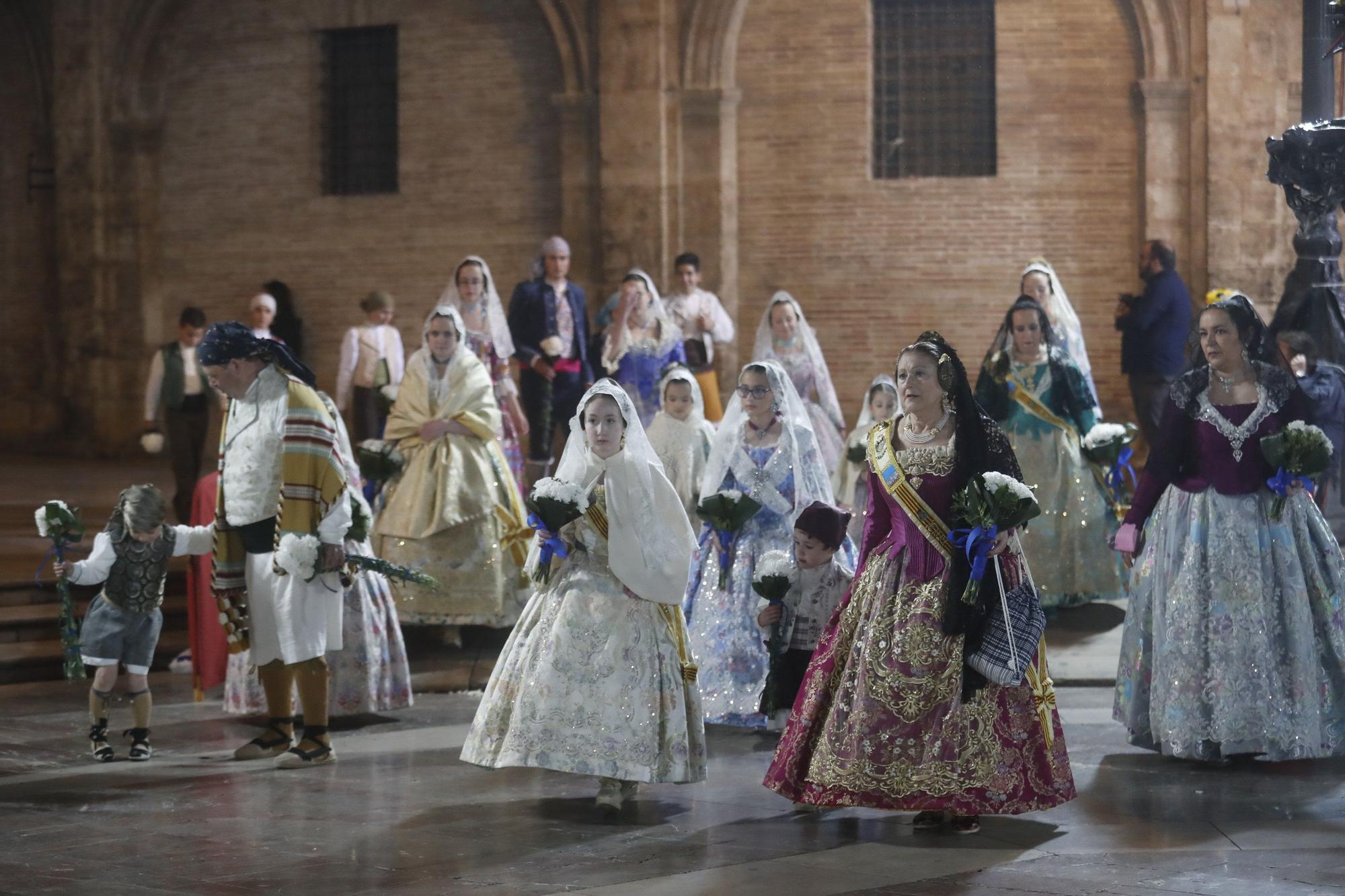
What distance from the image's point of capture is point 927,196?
54.5 feet

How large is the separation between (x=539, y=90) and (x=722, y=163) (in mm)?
2104

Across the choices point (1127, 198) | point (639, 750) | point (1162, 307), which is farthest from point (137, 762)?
point (1127, 198)

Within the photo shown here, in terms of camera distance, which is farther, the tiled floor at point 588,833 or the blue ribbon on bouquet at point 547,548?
the blue ribbon on bouquet at point 547,548

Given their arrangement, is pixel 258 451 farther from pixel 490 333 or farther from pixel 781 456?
pixel 490 333

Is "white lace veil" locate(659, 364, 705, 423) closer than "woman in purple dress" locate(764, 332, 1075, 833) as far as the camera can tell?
No

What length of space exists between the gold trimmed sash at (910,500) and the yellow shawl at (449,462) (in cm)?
416

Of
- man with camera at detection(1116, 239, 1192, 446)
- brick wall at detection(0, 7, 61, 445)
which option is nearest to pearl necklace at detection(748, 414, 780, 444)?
man with camera at detection(1116, 239, 1192, 446)

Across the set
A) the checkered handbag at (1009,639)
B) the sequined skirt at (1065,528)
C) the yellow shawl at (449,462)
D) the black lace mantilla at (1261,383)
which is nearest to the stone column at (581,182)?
the yellow shawl at (449,462)

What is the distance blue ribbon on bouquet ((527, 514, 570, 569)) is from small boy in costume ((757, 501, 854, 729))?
104cm

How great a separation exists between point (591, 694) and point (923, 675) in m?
1.22

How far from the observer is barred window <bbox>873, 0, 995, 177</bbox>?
1662 cm

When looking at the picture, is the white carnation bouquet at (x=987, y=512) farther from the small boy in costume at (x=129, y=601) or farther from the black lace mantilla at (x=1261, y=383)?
the small boy in costume at (x=129, y=601)

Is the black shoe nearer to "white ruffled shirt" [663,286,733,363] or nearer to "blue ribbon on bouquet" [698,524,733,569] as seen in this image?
"blue ribbon on bouquet" [698,524,733,569]

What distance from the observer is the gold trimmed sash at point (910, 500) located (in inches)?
246
